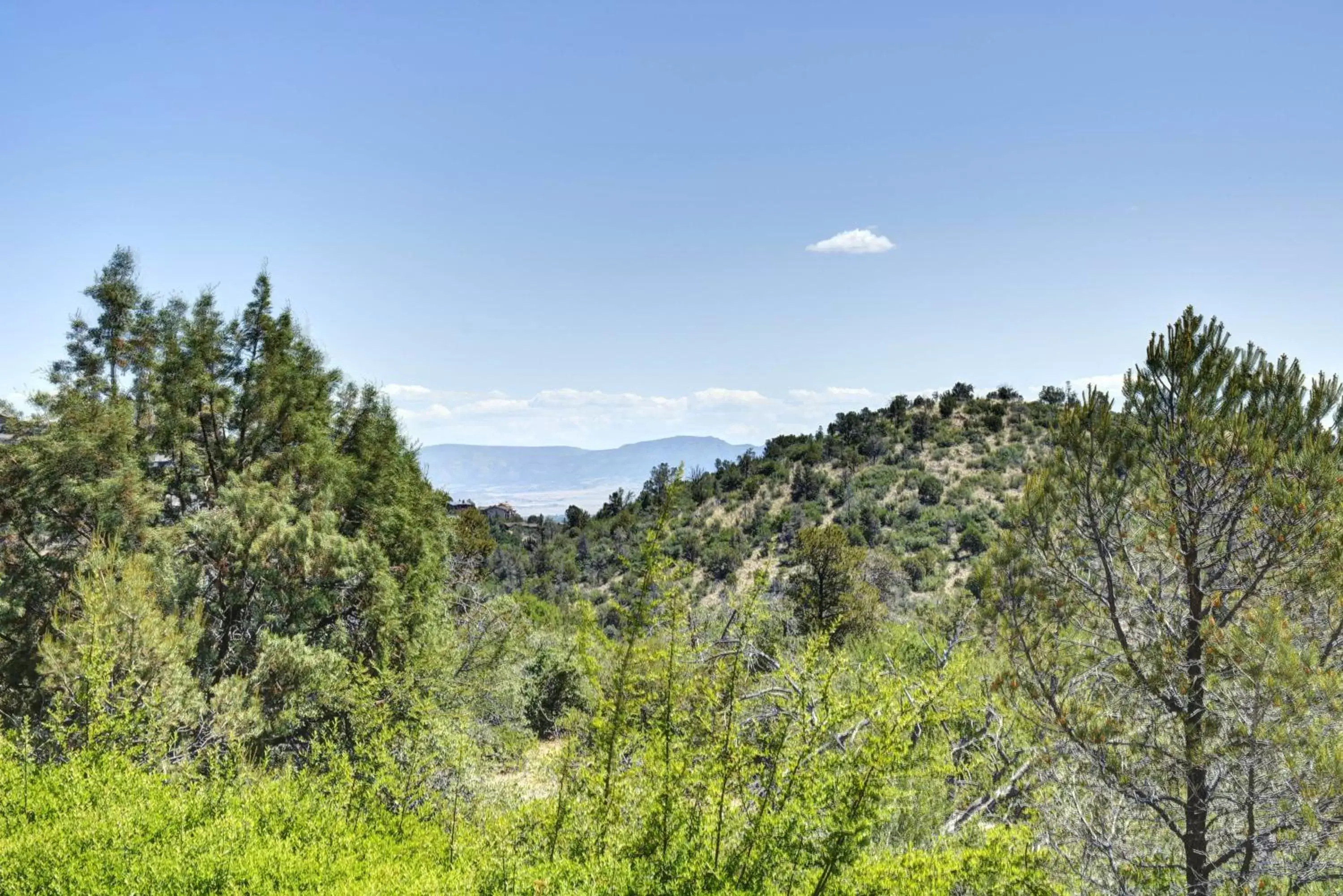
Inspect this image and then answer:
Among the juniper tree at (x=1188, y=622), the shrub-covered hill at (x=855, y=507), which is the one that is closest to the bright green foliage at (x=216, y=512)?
the juniper tree at (x=1188, y=622)

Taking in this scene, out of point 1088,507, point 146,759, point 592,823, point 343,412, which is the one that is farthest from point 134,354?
point 1088,507

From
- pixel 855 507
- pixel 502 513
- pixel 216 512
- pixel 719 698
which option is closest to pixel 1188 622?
pixel 719 698

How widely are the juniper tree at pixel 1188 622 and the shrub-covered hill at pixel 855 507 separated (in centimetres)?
1713

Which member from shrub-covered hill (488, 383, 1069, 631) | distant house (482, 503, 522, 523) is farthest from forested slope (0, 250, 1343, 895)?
distant house (482, 503, 522, 523)

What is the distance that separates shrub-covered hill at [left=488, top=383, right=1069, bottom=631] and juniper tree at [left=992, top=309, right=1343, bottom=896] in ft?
56.2

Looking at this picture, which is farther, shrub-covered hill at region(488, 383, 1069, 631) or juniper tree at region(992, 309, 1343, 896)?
shrub-covered hill at region(488, 383, 1069, 631)

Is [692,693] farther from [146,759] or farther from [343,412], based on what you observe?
[343,412]

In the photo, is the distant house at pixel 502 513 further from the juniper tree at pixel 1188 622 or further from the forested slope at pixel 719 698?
the juniper tree at pixel 1188 622

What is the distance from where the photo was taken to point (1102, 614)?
514 centimetres

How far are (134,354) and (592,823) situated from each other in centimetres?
1267

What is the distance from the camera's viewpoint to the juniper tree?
13.8 feet

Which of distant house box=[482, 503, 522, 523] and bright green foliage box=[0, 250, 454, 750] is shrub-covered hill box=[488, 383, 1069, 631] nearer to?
distant house box=[482, 503, 522, 523]

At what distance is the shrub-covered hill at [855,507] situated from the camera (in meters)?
30.8

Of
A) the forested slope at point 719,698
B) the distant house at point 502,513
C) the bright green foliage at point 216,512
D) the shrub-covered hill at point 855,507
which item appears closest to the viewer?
the forested slope at point 719,698
